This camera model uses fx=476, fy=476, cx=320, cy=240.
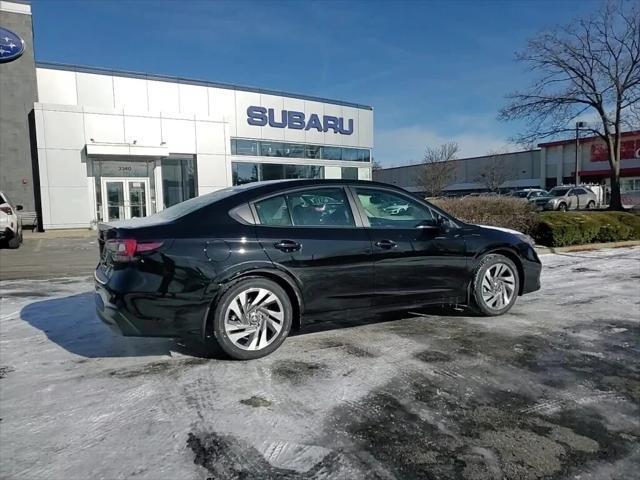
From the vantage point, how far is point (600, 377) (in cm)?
370

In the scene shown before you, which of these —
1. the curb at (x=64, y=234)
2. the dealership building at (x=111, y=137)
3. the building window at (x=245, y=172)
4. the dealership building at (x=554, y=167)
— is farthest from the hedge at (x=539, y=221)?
the dealership building at (x=554, y=167)

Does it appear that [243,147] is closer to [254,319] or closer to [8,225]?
[8,225]

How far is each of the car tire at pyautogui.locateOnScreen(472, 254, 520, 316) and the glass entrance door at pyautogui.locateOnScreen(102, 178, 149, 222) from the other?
58.9 feet

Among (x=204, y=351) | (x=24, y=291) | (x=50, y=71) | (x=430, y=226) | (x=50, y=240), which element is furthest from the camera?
(x=50, y=71)

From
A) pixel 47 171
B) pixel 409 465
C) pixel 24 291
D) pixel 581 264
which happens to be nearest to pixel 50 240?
pixel 47 171

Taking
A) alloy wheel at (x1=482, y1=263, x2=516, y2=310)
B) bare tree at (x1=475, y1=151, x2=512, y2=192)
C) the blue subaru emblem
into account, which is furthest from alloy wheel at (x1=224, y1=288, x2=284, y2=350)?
bare tree at (x1=475, y1=151, x2=512, y2=192)

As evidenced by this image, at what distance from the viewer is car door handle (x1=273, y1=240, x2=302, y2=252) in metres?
4.07

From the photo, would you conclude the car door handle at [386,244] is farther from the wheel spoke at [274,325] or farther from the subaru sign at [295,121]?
the subaru sign at [295,121]

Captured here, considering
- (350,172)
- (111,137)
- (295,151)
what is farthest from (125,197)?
(350,172)

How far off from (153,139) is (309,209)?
18.0m

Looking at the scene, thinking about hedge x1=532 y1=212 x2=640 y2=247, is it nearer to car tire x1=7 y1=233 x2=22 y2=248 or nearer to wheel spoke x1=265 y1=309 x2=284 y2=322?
wheel spoke x1=265 y1=309 x2=284 y2=322

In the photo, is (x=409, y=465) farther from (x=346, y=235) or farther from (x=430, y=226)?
(x=430, y=226)

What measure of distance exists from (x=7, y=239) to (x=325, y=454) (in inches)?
537

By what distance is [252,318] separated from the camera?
401 cm
